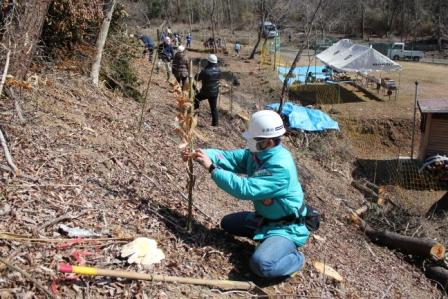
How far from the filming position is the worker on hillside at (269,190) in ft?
11.7

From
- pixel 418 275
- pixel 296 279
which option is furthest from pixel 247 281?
pixel 418 275

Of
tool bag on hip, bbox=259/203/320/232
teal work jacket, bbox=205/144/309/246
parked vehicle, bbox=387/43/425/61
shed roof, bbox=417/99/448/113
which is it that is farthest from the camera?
parked vehicle, bbox=387/43/425/61

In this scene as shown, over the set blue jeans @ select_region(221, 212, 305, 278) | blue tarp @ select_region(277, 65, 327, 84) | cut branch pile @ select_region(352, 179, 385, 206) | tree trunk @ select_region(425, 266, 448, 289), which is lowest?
cut branch pile @ select_region(352, 179, 385, 206)

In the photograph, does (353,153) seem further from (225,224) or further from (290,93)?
(225,224)

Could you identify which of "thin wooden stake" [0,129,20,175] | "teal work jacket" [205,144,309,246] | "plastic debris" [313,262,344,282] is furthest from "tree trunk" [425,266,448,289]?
"thin wooden stake" [0,129,20,175]

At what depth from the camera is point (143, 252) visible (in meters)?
3.38

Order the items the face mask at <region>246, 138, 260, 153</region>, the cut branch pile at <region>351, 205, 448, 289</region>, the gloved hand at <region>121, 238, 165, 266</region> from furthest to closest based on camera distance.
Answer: the cut branch pile at <region>351, 205, 448, 289</region>
the face mask at <region>246, 138, 260, 153</region>
the gloved hand at <region>121, 238, 165, 266</region>

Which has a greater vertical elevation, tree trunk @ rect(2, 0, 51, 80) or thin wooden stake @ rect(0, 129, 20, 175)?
tree trunk @ rect(2, 0, 51, 80)

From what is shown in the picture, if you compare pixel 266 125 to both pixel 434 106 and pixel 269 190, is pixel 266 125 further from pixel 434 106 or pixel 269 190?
pixel 434 106

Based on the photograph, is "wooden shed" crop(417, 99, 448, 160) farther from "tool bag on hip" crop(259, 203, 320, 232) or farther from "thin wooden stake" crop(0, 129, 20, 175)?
"thin wooden stake" crop(0, 129, 20, 175)

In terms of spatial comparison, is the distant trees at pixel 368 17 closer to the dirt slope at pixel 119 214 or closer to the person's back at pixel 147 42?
the person's back at pixel 147 42

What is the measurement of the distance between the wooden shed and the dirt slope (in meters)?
8.59

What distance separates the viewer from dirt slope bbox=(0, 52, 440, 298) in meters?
3.16

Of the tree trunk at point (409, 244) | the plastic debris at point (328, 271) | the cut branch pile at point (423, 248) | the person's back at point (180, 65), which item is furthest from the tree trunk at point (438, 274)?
the person's back at point (180, 65)
